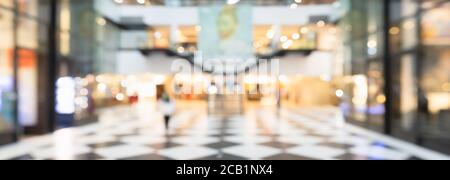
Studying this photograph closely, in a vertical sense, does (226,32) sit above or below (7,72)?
above

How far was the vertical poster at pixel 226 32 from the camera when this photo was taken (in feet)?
46.1

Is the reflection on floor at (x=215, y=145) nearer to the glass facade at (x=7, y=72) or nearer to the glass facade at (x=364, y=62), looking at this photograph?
the glass facade at (x=7, y=72)

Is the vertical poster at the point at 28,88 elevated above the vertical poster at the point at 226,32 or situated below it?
below

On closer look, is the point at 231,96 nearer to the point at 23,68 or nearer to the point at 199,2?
the point at 23,68

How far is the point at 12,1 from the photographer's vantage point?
641 centimetres

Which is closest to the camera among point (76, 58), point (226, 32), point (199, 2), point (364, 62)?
point (364, 62)

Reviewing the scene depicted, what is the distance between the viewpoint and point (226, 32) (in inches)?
555

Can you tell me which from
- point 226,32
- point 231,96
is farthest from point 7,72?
point 226,32

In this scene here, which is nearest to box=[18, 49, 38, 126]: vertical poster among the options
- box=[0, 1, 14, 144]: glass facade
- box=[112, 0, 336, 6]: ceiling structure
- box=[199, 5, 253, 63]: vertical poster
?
box=[0, 1, 14, 144]: glass facade

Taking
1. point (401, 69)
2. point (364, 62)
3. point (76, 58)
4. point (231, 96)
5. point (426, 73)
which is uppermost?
point (76, 58)

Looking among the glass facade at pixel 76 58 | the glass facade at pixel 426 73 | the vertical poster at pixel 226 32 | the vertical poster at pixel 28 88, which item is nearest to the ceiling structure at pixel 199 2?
the vertical poster at pixel 226 32

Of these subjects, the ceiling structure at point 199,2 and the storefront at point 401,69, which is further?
the ceiling structure at point 199,2
